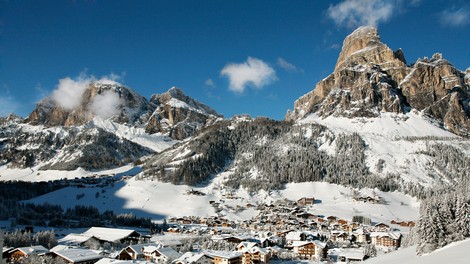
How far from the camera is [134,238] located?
103438 millimetres

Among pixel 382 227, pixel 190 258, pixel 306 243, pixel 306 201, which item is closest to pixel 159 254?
pixel 190 258

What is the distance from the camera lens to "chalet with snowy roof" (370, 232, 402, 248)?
333 ft

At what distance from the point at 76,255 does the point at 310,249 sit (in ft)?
155

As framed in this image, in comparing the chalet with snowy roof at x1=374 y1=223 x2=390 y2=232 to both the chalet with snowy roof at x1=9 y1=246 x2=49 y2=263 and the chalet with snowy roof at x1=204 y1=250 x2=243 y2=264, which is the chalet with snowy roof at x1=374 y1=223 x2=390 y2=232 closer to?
the chalet with snowy roof at x1=204 y1=250 x2=243 y2=264

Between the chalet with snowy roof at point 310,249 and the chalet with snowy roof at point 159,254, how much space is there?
28.7 meters

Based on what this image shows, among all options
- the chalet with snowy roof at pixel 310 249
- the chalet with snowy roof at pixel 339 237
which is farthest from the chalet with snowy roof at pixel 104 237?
the chalet with snowy roof at pixel 339 237

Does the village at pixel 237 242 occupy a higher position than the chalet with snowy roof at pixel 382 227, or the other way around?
the chalet with snowy roof at pixel 382 227

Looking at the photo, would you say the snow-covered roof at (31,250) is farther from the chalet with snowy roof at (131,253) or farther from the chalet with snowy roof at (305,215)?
the chalet with snowy roof at (305,215)

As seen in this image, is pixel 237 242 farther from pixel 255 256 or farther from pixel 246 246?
pixel 255 256

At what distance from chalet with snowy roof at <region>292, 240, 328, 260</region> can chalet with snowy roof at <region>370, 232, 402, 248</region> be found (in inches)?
851

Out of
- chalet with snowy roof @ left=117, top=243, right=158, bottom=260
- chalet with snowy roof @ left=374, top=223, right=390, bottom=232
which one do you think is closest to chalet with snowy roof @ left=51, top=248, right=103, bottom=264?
chalet with snowy roof @ left=117, top=243, right=158, bottom=260

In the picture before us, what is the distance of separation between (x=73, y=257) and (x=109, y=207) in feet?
328

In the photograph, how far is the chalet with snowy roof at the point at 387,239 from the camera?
10156 cm

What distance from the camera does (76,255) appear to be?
2933 inches
